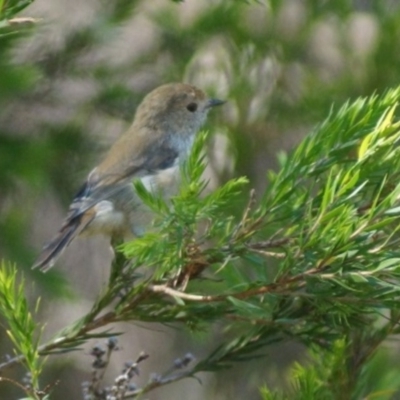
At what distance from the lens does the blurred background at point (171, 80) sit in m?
3.24

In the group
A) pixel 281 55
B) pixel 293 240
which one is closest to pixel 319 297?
pixel 293 240

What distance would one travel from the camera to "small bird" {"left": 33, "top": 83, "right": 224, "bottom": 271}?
10.7 ft

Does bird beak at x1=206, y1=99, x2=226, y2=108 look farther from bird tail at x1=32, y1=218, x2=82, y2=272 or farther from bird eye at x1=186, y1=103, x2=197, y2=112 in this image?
bird tail at x1=32, y1=218, x2=82, y2=272

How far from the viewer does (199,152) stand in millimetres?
1638

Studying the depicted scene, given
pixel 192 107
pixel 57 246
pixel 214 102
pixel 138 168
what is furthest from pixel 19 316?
pixel 192 107

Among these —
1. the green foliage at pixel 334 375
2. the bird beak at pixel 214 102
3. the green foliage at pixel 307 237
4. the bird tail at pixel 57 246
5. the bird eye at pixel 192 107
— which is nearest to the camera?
the green foliage at pixel 307 237

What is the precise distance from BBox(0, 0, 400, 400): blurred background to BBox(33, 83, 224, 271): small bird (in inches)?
2.6

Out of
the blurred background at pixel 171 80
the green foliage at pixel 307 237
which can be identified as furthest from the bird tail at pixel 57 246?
the green foliage at pixel 307 237

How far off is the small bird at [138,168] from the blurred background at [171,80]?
7 centimetres

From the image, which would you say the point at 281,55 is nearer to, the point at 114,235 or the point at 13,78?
the point at 114,235

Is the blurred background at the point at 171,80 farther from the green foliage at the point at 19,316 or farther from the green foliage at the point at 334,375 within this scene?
the green foliage at the point at 19,316

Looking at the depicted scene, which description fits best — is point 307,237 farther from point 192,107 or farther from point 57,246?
point 192,107

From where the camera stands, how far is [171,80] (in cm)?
404

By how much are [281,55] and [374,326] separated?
7.44 ft
